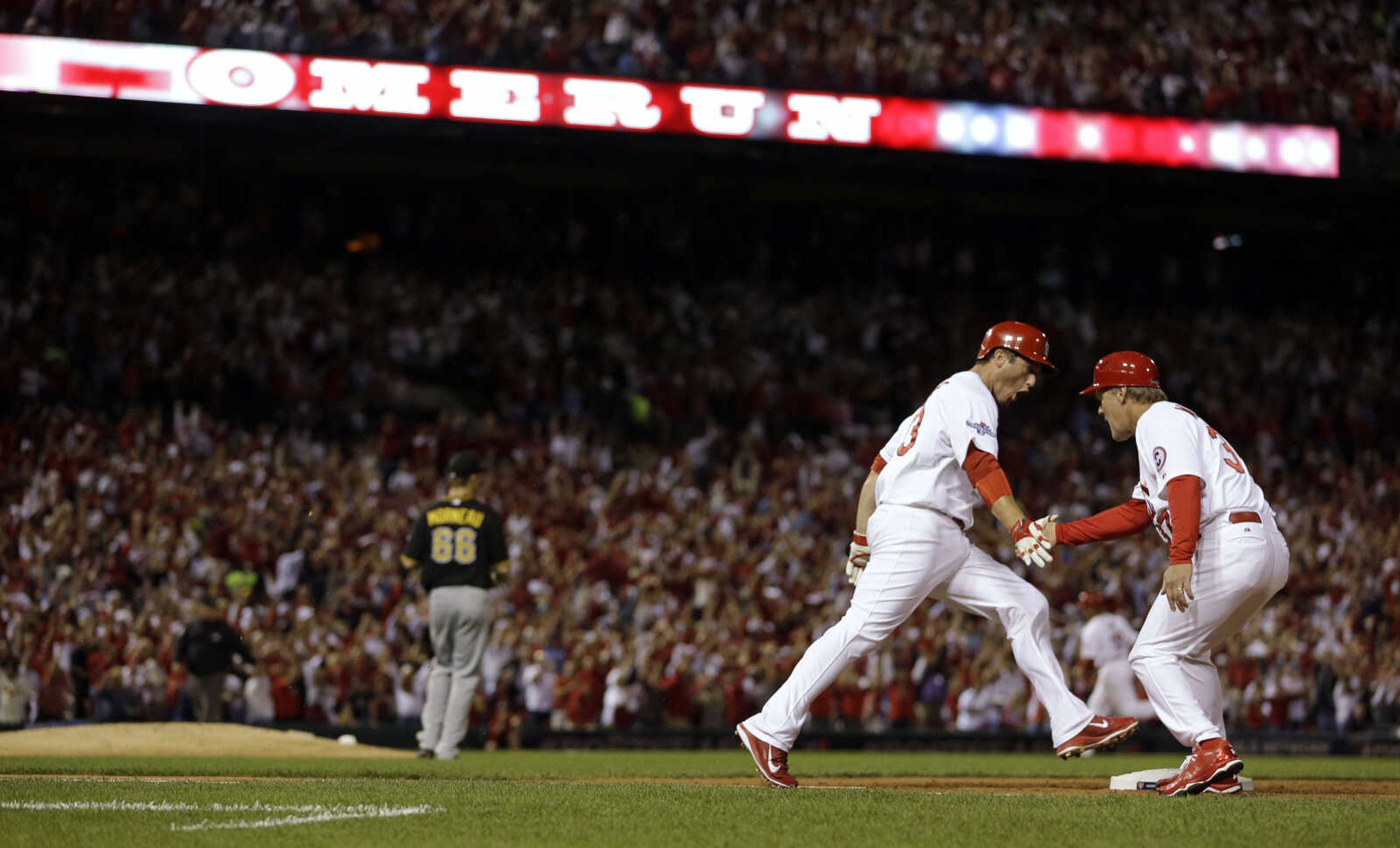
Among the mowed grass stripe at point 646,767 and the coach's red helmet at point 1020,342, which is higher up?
the coach's red helmet at point 1020,342

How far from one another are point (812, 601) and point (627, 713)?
124 inches

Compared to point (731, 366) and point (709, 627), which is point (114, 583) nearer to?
point (709, 627)

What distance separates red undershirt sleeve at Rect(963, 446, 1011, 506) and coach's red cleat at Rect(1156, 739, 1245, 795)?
1246 mm

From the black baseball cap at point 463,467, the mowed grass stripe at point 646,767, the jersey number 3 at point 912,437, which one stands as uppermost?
the black baseball cap at point 463,467

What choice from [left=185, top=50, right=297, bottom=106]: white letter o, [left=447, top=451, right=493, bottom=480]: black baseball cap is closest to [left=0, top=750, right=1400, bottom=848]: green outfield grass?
[left=447, top=451, right=493, bottom=480]: black baseball cap

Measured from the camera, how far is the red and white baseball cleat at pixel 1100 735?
20.8ft

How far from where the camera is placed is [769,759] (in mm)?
6477

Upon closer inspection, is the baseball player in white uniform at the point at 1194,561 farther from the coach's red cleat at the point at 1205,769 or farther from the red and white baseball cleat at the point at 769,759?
the red and white baseball cleat at the point at 769,759

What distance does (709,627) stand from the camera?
16000 mm

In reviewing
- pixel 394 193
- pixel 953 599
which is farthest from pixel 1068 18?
pixel 953 599

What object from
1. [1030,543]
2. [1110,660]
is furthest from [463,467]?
[1110,660]

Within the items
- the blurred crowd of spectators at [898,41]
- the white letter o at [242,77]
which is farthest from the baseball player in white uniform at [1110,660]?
the white letter o at [242,77]

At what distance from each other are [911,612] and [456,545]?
11.7 feet

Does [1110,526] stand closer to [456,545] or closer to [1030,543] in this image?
[1030,543]
